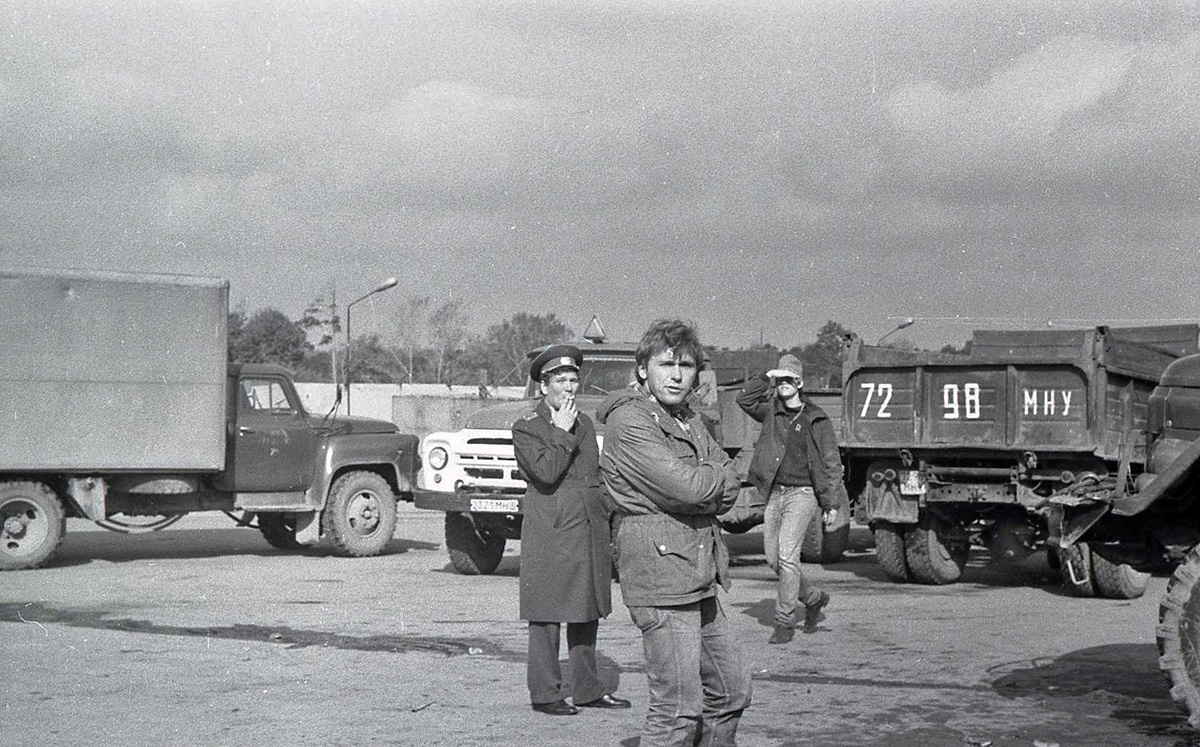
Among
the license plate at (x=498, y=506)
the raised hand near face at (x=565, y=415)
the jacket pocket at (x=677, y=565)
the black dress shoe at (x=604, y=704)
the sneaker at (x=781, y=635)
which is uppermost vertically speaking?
the raised hand near face at (x=565, y=415)

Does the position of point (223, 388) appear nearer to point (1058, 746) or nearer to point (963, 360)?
point (963, 360)

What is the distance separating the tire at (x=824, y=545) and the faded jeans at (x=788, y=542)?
5828 millimetres

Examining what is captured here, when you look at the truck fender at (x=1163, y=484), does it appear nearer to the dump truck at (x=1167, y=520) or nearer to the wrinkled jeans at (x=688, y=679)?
the dump truck at (x=1167, y=520)

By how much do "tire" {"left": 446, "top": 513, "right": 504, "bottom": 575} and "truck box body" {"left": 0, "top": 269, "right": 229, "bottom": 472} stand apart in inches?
122

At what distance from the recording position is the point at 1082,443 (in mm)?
12344

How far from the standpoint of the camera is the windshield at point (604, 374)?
14.7m

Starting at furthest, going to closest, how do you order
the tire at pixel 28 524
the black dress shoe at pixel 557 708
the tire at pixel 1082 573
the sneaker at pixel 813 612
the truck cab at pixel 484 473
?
the tire at pixel 28 524 → the truck cab at pixel 484 473 → the tire at pixel 1082 573 → the sneaker at pixel 813 612 → the black dress shoe at pixel 557 708

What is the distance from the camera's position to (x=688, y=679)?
5.08 meters

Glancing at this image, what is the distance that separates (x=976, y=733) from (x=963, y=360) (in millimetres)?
6825

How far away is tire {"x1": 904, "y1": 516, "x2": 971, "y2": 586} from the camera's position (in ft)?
44.6

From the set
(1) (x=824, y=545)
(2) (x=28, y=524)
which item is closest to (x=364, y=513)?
(2) (x=28, y=524)

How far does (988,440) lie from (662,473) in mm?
8490

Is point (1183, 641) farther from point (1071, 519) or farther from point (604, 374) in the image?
point (604, 374)

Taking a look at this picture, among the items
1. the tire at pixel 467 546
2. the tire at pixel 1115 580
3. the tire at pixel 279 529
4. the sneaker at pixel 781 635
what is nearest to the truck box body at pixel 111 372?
the tire at pixel 279 529
